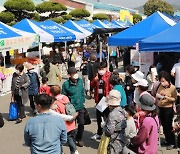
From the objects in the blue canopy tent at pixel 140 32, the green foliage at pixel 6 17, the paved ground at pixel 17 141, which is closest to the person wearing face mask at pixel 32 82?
the paved ground at pixel 17 141

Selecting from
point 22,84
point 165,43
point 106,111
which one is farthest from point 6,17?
point 106,111

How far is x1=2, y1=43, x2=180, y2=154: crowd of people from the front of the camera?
13.7ft

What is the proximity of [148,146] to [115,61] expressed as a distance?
16167 mm

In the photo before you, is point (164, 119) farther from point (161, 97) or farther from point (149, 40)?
point (149, 40)

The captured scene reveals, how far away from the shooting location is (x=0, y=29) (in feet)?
44.3

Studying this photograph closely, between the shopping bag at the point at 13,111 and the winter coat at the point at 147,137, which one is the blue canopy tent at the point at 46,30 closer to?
the shopping bag at the point at 13,111

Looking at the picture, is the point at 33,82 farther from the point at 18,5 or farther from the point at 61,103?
the point at 18,5

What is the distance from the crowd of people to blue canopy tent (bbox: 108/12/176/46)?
1.80 meters

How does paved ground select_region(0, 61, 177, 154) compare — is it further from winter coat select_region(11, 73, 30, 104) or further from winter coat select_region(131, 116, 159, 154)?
winter coat select_region(131, 116, 159, 154)

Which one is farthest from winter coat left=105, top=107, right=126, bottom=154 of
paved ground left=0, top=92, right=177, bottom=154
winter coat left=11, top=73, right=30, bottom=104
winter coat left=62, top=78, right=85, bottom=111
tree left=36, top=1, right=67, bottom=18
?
tree left=36, top=1, right=67, bottom=18

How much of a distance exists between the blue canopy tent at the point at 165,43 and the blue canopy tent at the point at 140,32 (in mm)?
1934

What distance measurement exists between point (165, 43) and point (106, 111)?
2084 mm

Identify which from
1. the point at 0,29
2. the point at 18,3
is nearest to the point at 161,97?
the point at 0,29

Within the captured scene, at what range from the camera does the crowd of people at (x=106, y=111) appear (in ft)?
13.7
